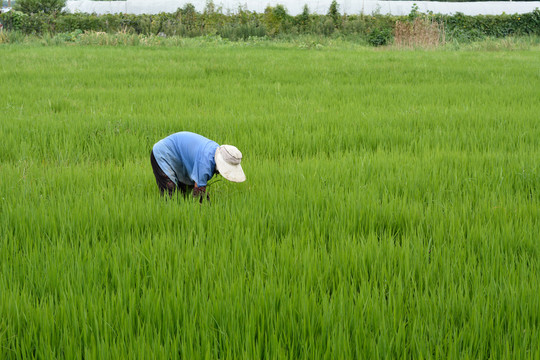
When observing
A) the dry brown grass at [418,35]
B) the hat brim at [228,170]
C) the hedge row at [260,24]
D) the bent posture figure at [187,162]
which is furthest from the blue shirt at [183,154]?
the hedge row at [260,24]

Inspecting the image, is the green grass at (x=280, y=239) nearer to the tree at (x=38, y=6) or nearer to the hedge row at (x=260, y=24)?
the hedge row at (x=260, y=24)

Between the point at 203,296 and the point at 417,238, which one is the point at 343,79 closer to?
the point at 417,238

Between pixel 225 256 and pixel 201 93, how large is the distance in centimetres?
432

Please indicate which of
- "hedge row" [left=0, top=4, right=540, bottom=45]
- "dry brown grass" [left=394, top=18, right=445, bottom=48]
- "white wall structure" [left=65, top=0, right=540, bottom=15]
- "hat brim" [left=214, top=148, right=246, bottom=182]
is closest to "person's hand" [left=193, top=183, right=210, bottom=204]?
"hat brim" [left=214, top=148, right=246, bottom=182]

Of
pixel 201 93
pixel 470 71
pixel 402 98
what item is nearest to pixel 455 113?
pixel 402 98

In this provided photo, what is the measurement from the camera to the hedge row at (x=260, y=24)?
57.8 feet

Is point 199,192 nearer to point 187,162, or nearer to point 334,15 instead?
point 187,162

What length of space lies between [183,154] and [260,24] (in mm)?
17216

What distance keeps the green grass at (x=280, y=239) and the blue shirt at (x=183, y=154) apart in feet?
0.57

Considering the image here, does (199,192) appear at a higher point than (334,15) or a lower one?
lower

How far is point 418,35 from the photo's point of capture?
1448 cm

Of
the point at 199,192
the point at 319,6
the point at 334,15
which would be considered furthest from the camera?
the point at 319,6

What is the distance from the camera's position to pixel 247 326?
49.9 inches

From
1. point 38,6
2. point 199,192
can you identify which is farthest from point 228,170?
point 38,6
